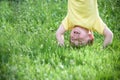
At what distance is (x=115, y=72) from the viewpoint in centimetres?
450

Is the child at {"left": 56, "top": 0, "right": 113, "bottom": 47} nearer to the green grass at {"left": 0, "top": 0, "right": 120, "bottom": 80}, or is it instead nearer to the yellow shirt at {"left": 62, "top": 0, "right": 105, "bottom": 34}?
the yellow shirt at {"left": 62, "top": 0, "right": 105, "bottom": 34}

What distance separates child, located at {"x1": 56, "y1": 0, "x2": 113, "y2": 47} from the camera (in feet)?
17.5

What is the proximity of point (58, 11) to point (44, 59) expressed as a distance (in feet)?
5.93

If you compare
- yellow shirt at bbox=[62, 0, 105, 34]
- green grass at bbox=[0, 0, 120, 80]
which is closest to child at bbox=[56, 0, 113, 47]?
yellow shirt at bbox=[62, 0, 105, 34]

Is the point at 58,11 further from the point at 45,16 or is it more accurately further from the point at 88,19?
the point at 88,19

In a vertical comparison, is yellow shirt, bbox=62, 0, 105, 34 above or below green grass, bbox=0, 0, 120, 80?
above

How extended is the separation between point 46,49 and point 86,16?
610 mm

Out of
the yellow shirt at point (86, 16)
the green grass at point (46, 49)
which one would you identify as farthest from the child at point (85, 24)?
the green grass at point (46, 49)

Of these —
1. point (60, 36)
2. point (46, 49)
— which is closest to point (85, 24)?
point (60, 36)

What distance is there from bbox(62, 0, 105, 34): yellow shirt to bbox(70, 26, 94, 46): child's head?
6 cm

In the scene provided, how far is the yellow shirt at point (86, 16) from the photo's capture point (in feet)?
17.6

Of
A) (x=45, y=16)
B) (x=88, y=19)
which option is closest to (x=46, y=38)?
(x=88, y=19)

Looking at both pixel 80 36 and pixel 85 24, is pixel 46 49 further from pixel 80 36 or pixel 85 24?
pixel 85 24

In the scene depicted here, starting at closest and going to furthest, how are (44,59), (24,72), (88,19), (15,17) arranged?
1. (24,72)
2. (44,59)
3. (88,19)
4. (15,17)
